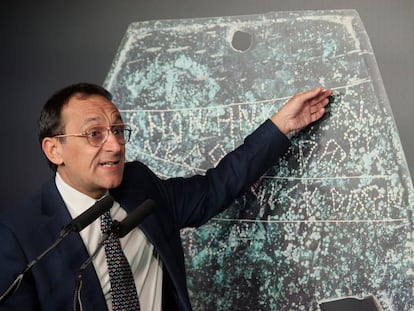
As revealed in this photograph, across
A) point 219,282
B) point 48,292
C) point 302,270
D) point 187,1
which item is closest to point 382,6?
point 187,1

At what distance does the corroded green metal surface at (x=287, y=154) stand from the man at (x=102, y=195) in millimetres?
97

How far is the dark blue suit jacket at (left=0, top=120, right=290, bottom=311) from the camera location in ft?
5.38

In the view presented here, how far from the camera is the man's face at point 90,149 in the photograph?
5.76ft

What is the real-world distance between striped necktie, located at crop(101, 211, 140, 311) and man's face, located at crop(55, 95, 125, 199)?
0.12 metres

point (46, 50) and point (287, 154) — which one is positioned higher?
point (46, 50)

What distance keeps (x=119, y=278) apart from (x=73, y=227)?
0.43m

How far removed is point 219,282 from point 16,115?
2.98ft

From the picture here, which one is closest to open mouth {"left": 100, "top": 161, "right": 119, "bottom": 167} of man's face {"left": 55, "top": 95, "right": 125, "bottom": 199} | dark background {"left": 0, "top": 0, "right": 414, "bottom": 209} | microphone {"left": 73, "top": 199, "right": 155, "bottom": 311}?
man's face {"left": 55, "top": 95, "right": 125, "bottom": 199}

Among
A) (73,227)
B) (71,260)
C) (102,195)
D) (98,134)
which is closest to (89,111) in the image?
A: (98,134)

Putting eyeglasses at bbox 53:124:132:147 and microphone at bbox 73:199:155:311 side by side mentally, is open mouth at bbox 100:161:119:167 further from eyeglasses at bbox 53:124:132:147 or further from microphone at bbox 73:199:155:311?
microphone at bbox 73:199:155:311

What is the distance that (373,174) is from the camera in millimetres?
1848

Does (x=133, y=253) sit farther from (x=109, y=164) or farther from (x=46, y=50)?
(x=46, y=50)

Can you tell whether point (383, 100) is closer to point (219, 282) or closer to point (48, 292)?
point (219, 282)

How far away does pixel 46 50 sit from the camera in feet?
7.43
